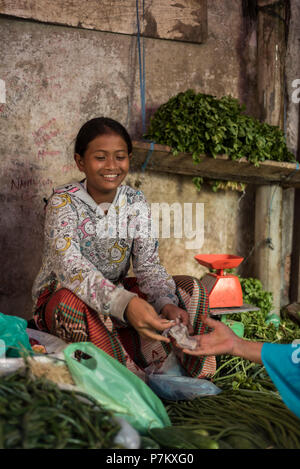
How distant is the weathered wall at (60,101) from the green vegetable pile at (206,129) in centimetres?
40

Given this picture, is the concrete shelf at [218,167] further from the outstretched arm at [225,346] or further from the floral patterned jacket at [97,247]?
the outstretched arm at [225,346]

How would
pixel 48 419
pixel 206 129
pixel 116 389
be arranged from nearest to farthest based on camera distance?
pixel 48 419, pixel 116 389, pixel 206 129

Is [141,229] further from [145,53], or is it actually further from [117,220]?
[145,53]

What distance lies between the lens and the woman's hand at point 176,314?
6.81 feet

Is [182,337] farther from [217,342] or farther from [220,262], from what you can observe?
[220,262]

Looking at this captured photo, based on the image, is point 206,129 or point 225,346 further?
point 206,129

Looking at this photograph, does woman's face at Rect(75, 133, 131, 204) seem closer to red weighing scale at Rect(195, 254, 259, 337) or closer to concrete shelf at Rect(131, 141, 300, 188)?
concrete shelf at Rect(131, 141, 300, 188)

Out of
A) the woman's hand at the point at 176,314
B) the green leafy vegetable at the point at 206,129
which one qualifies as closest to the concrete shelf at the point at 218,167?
the green leafy vegetable at the point at 206,129

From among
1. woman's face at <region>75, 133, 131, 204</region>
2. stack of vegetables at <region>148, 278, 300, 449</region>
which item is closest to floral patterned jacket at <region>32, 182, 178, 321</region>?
woman's face at <region>75, 133, 131, 204</region>

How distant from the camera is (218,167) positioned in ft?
11.9

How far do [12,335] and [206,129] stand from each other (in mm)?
2164

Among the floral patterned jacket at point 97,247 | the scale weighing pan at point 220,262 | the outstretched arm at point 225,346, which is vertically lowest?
the outstretched arm at point 225,346

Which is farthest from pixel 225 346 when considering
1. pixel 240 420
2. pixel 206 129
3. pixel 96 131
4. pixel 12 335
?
pixel 206 129
